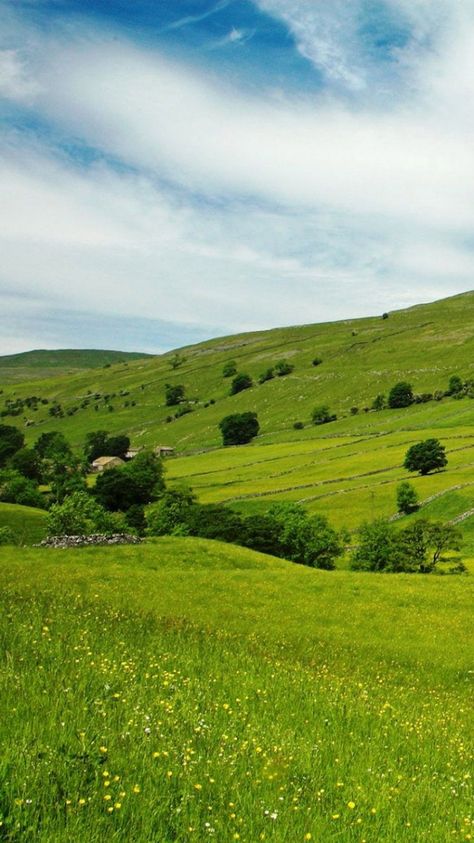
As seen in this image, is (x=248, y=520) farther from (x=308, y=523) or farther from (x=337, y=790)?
(x=337, y=790)

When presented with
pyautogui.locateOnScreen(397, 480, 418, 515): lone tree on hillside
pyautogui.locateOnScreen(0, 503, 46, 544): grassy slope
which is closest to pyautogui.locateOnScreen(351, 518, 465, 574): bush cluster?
pyautogui.locateOnScreen(397, 480, 418, 515): lone tree on hillside

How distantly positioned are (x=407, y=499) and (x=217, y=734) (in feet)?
312

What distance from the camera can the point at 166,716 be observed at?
920cm

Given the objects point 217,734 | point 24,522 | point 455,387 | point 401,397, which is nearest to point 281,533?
point 24,522

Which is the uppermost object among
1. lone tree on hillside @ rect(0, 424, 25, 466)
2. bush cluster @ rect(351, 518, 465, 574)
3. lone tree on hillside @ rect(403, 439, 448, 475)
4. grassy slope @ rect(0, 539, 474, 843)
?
lone tree on hillside @ rect(0, 424, 25, 466)

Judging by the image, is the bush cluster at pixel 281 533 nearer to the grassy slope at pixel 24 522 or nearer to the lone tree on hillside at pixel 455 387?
the grassy slope at pixel 24 522

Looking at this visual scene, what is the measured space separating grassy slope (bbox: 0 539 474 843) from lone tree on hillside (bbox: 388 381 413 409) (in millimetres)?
181463

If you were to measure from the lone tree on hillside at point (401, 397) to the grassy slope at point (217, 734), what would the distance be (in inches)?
7144

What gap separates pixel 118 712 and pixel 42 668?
1.99m

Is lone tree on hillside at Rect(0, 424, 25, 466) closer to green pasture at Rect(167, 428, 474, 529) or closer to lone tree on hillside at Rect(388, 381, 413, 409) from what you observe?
green pasture at Rect(167, 428, 474, 529)

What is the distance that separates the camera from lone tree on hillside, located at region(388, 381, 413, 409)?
646 ft

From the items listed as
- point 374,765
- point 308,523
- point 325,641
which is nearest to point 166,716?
point 374,765

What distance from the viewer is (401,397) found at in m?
197

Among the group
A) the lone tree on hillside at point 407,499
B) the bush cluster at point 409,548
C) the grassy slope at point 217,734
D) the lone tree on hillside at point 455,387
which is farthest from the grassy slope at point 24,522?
the lone tree on hillside at point 455,387
